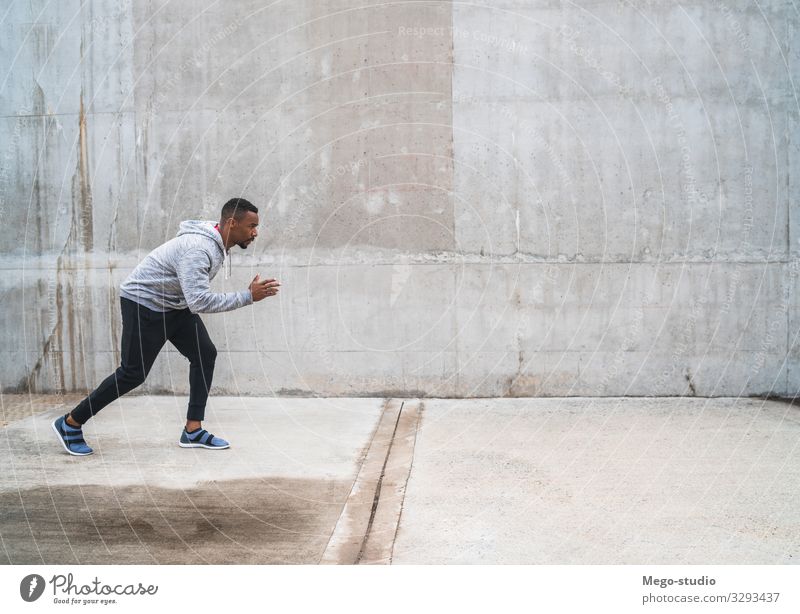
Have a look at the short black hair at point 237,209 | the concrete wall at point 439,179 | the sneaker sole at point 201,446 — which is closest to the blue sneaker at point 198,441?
the sneaker sole at point 201,446

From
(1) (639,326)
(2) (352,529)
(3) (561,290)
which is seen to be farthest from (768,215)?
(2) (352,529)

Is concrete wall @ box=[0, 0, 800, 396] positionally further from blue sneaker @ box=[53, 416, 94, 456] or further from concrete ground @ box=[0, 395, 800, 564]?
blue sneaker @ box=[53, 416, 94, 456]

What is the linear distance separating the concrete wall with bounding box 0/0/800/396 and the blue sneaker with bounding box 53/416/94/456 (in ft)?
6.57

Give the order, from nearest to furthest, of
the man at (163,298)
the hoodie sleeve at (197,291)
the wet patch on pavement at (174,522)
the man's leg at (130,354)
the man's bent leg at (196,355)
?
the wet patch on pavement at (174,522) → the hoodie sleeve at (197,291) → the man at (163,298) → the man's leg at (130,354) → the man's bent leg at (196,355)

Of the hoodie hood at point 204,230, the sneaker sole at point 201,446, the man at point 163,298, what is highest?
the hoodie hood at point 204,230

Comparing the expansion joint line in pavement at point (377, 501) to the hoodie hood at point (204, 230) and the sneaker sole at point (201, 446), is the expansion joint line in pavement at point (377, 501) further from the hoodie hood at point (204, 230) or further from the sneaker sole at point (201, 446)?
the hoodie hood at point (204, 230)

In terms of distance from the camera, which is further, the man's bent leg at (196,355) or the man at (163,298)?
the man's bent leg at (196,355)

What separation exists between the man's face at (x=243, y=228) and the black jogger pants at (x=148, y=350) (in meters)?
0.62

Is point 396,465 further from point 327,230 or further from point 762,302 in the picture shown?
point 762,302

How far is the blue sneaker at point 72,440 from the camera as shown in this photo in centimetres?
491

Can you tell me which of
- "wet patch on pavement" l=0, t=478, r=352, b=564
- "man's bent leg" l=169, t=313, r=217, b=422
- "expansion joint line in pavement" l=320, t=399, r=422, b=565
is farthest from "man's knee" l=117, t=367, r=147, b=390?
"expansion joint line in pavement" l=320, t=399, r=422, b=565

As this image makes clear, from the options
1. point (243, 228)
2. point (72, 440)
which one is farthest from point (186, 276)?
point (72, 440)

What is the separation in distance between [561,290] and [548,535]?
141 inches

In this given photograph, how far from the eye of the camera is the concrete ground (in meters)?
3.34
